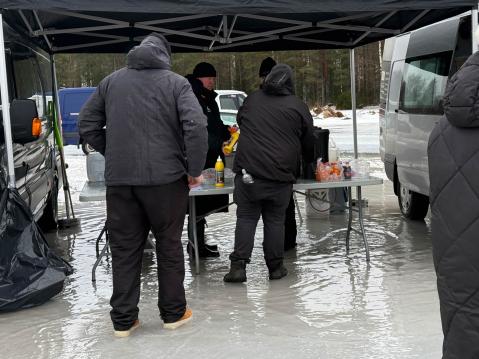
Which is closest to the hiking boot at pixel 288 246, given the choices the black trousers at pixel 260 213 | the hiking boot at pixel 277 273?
the hiking boot at pixel 277 273

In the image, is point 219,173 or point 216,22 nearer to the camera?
point 219,173

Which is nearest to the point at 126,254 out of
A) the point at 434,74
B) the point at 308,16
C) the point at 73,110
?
the point at 308,16

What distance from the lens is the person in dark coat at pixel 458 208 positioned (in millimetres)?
2289

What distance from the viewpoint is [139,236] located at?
480 centimetres

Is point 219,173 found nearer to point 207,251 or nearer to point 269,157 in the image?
point 269,157

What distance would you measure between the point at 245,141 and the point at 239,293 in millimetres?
1190

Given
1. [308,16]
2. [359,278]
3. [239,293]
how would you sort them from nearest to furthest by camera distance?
[239,293], [359,278], [308,16]

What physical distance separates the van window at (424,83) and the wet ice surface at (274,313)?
4.76 ft

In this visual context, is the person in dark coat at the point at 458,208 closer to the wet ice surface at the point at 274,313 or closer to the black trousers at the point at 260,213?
the wet ice surface at the point at 274,313

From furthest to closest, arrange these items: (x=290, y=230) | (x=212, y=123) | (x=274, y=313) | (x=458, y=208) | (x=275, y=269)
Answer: (x=290, y=230) < (x=212, y=123) < (x=275, y=269) < (x=274, y=313) < (x=458, y=208)

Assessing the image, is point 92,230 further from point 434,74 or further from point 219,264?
point 434,74

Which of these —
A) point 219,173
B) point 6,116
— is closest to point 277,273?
point 219,173

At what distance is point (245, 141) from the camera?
19.9 ft

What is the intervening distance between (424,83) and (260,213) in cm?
305
